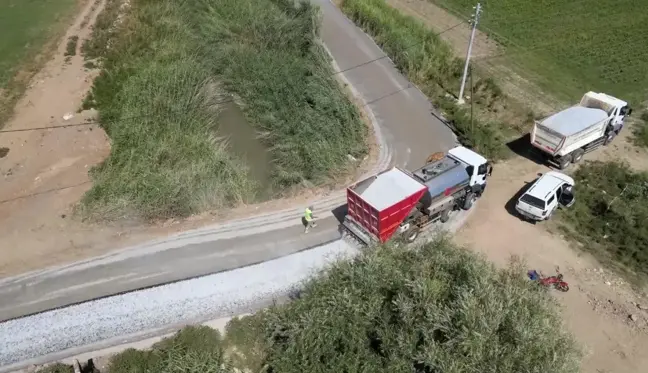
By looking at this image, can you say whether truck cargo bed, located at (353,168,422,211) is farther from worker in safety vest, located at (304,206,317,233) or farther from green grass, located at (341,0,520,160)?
green grass, located at (341,0,520,160)

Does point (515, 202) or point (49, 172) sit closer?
point (515, 202)

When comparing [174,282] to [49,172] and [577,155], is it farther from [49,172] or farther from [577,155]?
[577,155]

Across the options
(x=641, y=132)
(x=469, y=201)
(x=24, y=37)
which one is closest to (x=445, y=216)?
(x=469, y=201)

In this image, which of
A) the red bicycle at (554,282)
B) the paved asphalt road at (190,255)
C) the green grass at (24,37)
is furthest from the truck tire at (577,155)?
the green grass at (24,37)

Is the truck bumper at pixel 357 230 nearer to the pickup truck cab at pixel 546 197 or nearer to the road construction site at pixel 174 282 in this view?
the road construction site at pixel 174 282

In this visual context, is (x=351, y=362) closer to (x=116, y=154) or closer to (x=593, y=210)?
(x=593, y=210)
